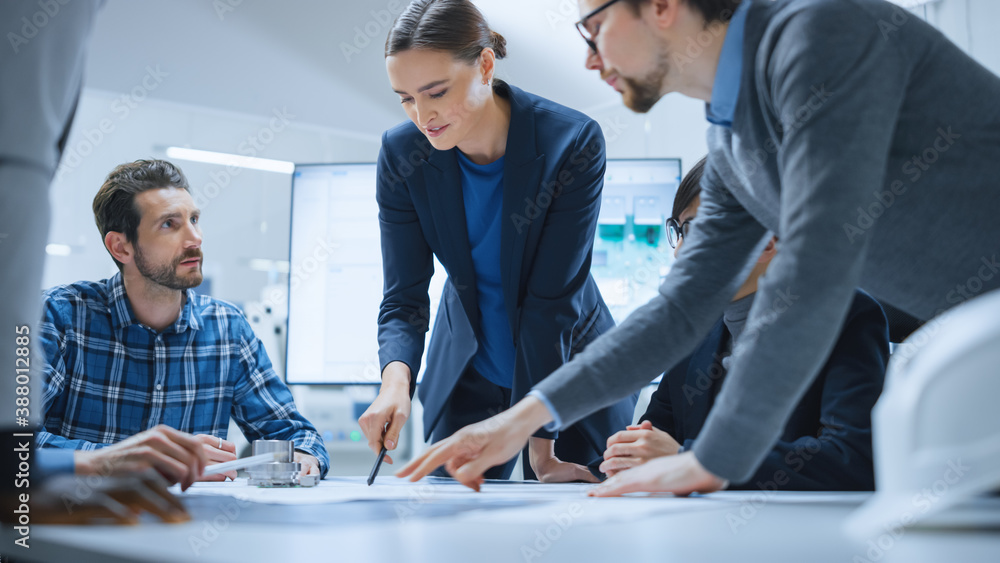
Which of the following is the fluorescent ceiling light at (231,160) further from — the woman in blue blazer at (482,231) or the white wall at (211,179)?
the woman in blue blazer at (482,231)

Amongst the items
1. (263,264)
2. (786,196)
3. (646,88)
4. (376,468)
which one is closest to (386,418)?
(376,468)

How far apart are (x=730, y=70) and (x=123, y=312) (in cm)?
156

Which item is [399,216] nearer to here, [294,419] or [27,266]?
[294,419]

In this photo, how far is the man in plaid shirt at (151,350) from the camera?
67.3 inches

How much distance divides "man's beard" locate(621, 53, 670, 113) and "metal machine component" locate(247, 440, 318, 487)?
2.56ft

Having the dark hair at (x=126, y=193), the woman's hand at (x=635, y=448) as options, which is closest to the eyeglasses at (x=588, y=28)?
the woman's hand at (x=635, y=448)

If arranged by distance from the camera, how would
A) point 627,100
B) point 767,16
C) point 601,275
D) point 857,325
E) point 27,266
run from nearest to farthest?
point 27,266 < point 767,16 < point 627,100 < point 857,325 < point 601,275

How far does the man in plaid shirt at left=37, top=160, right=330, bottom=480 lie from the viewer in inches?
67.3

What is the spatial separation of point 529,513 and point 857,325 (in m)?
0.79

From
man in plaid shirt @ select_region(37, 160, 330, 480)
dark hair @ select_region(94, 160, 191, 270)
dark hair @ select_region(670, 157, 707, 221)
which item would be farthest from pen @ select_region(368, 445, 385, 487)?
dark hair @ select_region(94, 160, 191, 270)

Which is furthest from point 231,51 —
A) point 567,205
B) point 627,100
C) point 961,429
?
point 961,429

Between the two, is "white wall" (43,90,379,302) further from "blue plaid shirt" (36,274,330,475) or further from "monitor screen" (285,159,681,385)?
"blue plaid shirt" (36,274,330,475)

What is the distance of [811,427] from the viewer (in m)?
1.25

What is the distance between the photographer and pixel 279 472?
119 cm
